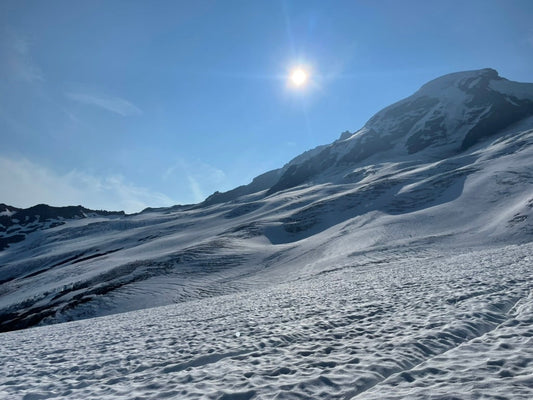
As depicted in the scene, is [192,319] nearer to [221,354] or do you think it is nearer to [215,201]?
[221,354]

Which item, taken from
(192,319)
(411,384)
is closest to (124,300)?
(192,319)

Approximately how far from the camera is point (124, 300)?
3903 cm

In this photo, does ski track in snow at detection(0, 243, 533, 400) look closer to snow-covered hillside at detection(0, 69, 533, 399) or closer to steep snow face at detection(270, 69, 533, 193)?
snow-covered hillside at detection(0, 69, 533, 399)

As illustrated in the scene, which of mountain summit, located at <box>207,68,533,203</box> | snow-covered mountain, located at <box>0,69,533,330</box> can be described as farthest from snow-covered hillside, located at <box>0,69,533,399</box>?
mountain summit, located at <box>207,68,533,203</box>

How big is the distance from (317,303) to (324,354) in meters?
7.79

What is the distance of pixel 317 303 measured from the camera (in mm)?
17000

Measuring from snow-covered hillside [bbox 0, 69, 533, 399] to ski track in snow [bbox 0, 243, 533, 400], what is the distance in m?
0.06

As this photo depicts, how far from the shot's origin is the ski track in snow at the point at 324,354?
6988mm

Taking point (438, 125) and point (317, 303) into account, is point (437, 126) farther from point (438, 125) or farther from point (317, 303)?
point (317, 303)

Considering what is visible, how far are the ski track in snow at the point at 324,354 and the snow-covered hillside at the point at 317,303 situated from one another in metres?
0.06

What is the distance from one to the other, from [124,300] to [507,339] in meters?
38.4

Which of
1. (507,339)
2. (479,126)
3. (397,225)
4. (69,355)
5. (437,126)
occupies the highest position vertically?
(437,126)

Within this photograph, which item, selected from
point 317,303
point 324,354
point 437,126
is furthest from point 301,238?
point 437,126

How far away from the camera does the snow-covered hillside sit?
784 cm
